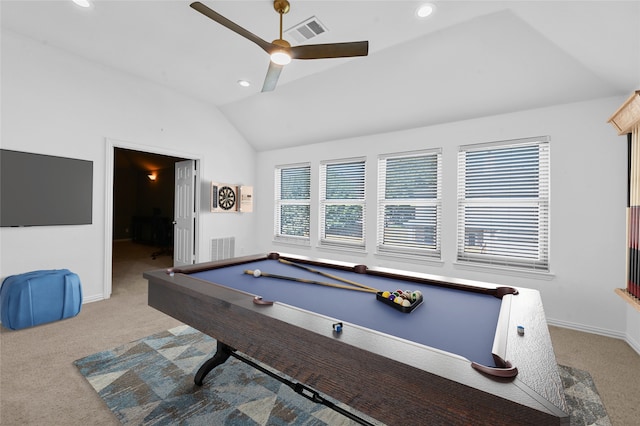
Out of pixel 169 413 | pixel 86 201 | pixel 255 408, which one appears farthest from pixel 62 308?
pixel 255 408

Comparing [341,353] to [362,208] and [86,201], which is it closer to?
[362,208]

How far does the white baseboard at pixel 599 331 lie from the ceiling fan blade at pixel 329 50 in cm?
338

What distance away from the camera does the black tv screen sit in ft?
9.82

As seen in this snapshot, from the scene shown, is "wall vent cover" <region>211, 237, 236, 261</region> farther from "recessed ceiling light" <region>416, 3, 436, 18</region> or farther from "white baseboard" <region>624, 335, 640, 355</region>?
"white baseboard" <region>624, 335, 640, 355</region>

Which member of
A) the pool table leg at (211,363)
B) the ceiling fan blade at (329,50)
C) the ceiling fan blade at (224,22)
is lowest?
the pool table leg at (211,363)

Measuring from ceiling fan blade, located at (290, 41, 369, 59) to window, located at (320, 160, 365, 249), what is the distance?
2.57 metres

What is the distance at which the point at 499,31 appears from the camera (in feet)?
8.49

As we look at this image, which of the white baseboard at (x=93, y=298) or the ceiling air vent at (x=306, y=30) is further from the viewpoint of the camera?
the white baseboard at (x=93, y=298)

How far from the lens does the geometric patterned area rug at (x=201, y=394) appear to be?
1654mm

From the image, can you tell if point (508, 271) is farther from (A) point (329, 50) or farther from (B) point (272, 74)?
(B) point (272, 74)

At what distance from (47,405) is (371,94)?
406 centimetres

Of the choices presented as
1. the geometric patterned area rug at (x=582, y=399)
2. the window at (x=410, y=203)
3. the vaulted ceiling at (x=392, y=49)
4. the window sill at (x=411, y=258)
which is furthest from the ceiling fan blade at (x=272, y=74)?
the geometric patterned area rug at (x=582, y=399)

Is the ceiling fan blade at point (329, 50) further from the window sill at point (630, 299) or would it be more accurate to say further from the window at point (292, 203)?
the window at point (292, 203)

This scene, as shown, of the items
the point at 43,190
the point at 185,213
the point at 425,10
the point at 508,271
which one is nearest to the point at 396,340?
the point at 425,10
